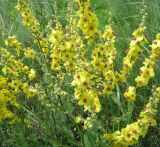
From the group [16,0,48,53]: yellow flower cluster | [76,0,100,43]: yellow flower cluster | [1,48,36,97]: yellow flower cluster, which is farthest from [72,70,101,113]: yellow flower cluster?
[16,0,48,53]: yellow flower cluster

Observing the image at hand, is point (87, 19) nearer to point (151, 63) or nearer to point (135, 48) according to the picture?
point (135, 48)

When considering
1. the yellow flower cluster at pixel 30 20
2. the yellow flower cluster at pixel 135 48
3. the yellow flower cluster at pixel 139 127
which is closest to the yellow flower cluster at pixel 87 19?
the yellow flower cluster at pixel 135 48

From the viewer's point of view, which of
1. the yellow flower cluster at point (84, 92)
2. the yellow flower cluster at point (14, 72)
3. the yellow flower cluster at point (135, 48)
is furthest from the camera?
the yellow flower cluster at point (14, 72)

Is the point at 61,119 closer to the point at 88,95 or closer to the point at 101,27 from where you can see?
the point at 88,95

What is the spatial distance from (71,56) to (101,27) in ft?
5.09

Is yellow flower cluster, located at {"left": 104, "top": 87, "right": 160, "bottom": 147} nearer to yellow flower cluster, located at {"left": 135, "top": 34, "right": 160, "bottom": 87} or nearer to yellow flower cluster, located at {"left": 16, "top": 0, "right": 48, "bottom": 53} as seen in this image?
yellow flower cluster, located at {"left": 135, "top": 34, "right": 160, "bottom": 87}

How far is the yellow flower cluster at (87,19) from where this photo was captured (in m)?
1.87

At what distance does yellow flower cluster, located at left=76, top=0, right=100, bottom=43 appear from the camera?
6.14ft

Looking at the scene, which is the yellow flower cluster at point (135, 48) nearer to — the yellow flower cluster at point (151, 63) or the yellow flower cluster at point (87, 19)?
the yellow flower cluster at point (151, 63)

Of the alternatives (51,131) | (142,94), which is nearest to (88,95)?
(51,131)

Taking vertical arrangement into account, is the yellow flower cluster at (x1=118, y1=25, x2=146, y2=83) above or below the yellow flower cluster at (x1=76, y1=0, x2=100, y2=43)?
below

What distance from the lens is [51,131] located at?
2.58 meters

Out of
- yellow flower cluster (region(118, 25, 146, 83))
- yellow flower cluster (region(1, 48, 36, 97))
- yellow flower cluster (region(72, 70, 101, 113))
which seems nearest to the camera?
yellow flower cluster (region(72, 70, 101, 113))

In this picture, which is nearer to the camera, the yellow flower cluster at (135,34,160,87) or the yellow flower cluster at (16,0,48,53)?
the yellow flower cluster at (135,34,160,87)
